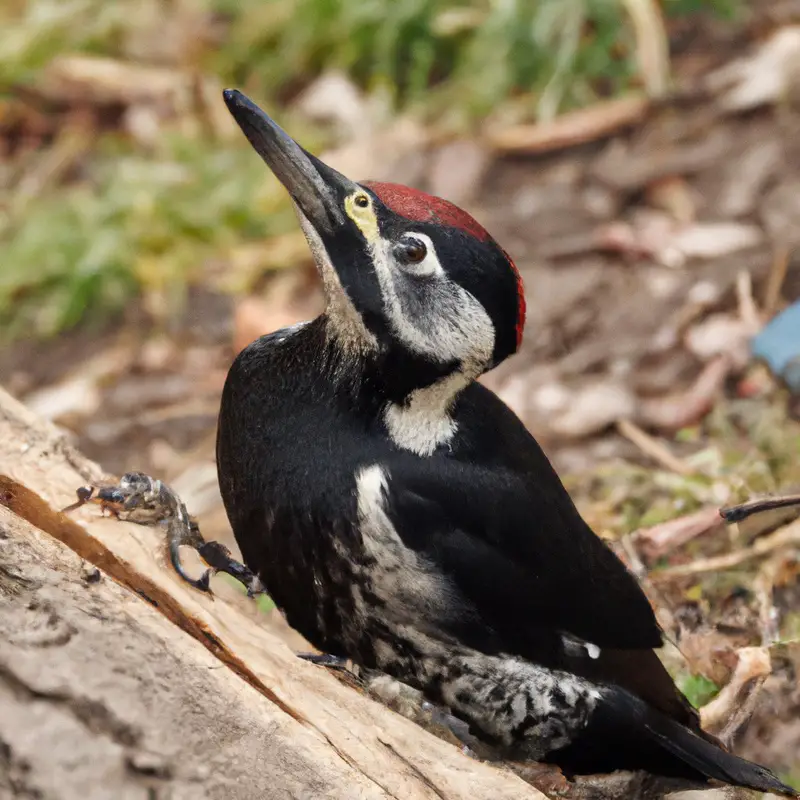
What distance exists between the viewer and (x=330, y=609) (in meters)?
2.41

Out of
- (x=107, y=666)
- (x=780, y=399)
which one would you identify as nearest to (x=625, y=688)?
(x=107, y=666)

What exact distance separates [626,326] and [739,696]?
2.08 meters

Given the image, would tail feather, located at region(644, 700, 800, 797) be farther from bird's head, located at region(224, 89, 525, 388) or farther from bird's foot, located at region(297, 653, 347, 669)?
bird's head, located at region(224, 89, 525, 388)

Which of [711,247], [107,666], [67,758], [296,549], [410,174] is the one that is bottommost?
[67,758]

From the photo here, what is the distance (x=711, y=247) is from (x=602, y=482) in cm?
141

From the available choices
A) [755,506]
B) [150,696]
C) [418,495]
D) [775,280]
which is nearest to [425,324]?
[418,495]

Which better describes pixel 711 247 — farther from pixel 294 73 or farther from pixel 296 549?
pixel 296 549

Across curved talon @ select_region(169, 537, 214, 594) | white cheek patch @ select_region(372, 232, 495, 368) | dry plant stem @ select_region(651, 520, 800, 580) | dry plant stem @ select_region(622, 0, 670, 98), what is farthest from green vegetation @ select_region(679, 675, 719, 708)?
dry plant stem @ select_region(622, 0, 670, 98)

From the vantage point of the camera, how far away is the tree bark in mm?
1612

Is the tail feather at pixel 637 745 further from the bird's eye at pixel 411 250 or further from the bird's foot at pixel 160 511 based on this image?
the bird's eye at pixel 411 250

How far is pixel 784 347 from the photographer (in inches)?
161

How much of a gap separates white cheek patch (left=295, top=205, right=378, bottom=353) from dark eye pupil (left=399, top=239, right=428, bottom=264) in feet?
0.48

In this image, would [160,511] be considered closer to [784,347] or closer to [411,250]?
[411,250]

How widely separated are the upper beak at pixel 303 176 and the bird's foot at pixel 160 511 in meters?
0.64
